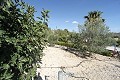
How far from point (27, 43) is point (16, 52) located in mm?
226

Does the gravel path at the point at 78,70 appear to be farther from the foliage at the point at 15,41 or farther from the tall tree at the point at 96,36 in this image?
the foliage at the point at 15,41

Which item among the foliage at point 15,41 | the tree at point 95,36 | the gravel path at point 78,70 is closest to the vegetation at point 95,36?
the tree at point 95,36

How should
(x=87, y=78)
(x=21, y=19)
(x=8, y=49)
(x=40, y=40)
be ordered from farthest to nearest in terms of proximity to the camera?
(x=87, y=78), (x=40, y=40), (x=21, y=19), (x=8, y=49)

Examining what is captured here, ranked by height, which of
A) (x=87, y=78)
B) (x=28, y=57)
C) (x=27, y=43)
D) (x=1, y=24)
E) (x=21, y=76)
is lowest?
(x=87, y=78)

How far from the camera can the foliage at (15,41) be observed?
6.30 feet

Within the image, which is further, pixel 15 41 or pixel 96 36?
pixel 96 36

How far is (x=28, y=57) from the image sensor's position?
222cm

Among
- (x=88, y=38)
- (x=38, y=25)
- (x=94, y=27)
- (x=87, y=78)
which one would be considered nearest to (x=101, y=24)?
(x=94, y=27)

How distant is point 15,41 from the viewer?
1.90m

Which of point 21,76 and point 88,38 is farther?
point 88,38

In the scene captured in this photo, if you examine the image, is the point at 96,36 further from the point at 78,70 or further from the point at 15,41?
the point at 15,41

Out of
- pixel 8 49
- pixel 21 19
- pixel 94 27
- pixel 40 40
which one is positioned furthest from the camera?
pixel 94 27

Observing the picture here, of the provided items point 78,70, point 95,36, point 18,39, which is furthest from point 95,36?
point 18,39

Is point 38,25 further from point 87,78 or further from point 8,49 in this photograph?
point 87,78
